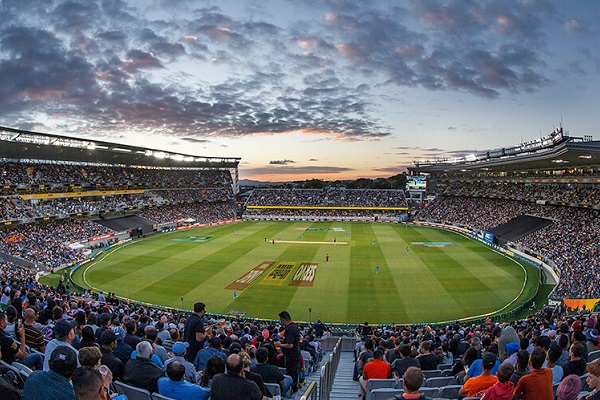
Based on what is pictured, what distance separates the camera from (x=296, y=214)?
287 ft

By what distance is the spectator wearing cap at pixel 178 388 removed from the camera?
197 inches

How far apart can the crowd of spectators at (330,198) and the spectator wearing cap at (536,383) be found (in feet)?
274

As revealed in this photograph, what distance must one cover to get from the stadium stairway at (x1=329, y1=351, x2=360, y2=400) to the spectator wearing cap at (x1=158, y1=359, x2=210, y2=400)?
14.7ft

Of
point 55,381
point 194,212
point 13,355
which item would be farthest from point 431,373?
point 194,212

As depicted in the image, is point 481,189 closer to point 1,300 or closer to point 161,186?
point 161,186

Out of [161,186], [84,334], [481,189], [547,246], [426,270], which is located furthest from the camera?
[161,186]

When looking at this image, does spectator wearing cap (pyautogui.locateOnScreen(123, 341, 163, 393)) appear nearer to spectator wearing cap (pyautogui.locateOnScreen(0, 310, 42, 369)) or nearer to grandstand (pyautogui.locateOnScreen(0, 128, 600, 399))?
grandstand (pyautogui.locateOnScreen(0, 128, 600, 399))

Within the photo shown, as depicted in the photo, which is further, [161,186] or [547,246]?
[161,186]

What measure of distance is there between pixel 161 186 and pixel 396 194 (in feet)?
182

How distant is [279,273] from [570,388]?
32.5 m

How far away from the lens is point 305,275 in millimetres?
35844

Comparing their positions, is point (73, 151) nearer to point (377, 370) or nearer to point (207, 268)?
point (207, 268)

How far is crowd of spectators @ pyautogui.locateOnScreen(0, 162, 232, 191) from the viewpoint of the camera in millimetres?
52750

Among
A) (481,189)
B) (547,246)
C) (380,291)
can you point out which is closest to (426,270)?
(380,291)
